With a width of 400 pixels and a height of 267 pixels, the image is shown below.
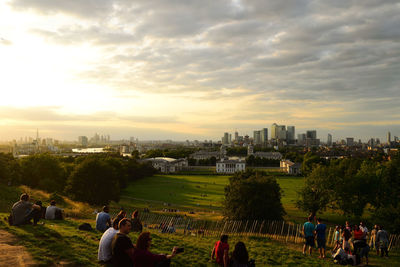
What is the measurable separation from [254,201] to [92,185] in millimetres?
23844

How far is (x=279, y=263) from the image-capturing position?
12.0m

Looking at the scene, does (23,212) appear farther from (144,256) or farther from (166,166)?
(166,166)

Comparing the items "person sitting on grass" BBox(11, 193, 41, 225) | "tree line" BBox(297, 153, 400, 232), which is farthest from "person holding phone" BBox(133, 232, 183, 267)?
"tree line" BBox(297, 153, 400, 232)

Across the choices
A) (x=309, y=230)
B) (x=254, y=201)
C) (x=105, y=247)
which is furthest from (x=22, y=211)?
(x=254, y=201)

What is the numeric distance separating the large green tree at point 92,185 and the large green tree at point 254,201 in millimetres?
18542

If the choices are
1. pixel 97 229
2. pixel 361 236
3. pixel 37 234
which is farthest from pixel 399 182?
pixel 37 234

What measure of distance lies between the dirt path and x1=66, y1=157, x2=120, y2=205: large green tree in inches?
1246

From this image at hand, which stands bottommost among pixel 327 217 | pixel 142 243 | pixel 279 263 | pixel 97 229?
pixel 327 217

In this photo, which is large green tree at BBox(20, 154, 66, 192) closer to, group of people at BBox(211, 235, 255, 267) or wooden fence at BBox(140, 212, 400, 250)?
wooden fence at BBox(140, 212, 400, 250)

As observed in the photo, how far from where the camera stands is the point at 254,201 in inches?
1211

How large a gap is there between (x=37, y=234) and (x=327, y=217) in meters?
40.3

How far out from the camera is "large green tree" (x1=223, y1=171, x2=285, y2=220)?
30.3 metres

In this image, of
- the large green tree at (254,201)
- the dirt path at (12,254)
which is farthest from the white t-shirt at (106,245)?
the large green tree at (254,201)

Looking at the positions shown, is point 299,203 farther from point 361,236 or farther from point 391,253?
point 361,236
